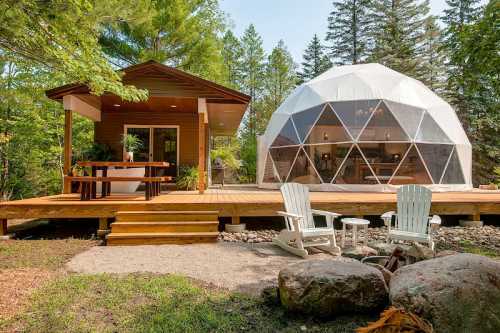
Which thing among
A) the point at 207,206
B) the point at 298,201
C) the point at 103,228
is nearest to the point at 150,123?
the point at 103,228

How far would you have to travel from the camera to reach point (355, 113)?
32.8 feet

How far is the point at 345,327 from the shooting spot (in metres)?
2.55

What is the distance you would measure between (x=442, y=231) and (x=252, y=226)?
3.81 m

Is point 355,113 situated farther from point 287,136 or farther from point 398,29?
point 398,29

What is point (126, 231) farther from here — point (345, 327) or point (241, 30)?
point (241, 30)

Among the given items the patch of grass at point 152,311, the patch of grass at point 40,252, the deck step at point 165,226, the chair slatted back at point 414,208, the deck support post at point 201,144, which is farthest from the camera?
the deck support post at point 201,144

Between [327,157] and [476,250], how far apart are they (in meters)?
5.32

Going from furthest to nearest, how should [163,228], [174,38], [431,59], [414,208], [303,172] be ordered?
1. [431,59]
2. [174,38]
3. [303,172]
4. [163,228]
5. [414,208]

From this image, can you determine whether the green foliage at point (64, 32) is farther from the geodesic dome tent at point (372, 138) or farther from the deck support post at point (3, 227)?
the geodesic dome tent at point (372, 138)

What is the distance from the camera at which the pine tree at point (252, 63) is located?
1084 inches

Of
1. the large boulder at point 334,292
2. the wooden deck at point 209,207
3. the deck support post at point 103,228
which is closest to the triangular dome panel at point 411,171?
the wooden deck at point 209,207

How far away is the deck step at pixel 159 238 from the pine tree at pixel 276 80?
72.3 ft

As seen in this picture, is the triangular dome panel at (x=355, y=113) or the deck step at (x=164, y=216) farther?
the triangular dome panel at (x=355, y=113)

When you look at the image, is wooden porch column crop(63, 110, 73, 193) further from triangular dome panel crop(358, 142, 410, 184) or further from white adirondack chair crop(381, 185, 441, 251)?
triangular dome panel crop(358, 142, 410, 184)
